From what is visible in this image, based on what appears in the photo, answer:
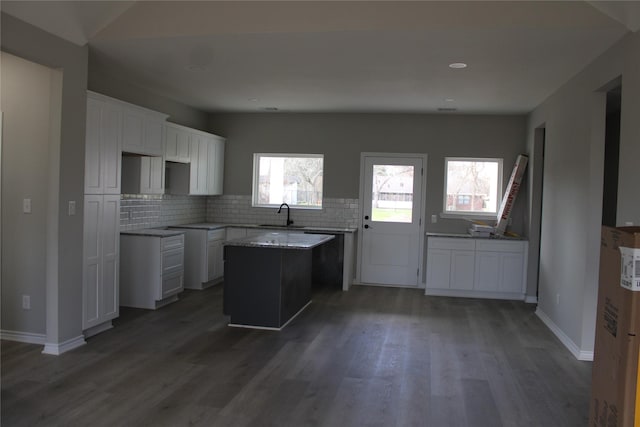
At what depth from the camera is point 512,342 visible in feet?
16.5

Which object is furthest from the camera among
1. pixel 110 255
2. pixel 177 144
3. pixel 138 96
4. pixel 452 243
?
pixel 452 243

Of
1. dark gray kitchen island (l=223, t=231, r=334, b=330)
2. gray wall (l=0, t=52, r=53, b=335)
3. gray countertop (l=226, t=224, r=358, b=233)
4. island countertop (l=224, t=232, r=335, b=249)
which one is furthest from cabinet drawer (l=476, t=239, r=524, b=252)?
gray wall (l=0, t=52, r=53, b=335)

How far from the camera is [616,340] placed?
2217 mm

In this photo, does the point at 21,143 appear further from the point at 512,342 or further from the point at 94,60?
the point at 512,342

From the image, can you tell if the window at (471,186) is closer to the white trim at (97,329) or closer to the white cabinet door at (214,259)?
the white cabinet door at (214,259)

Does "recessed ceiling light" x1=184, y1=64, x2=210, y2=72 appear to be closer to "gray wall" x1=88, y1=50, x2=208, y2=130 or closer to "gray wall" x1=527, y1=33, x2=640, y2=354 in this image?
"gray wall" x1=88, y1=50, x2=208, y2=130

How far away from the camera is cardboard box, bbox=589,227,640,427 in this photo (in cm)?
210

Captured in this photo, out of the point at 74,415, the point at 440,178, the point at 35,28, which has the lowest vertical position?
the point at 74,415

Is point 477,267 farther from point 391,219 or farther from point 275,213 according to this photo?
point 275,213

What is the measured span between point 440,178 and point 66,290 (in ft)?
17.7

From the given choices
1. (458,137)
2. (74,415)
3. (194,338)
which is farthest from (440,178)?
(74,415)

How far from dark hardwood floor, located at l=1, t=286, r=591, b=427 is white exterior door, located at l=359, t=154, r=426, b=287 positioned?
6.58 ft

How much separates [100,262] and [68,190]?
87 cm

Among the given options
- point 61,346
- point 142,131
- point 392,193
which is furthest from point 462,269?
point 61,346
